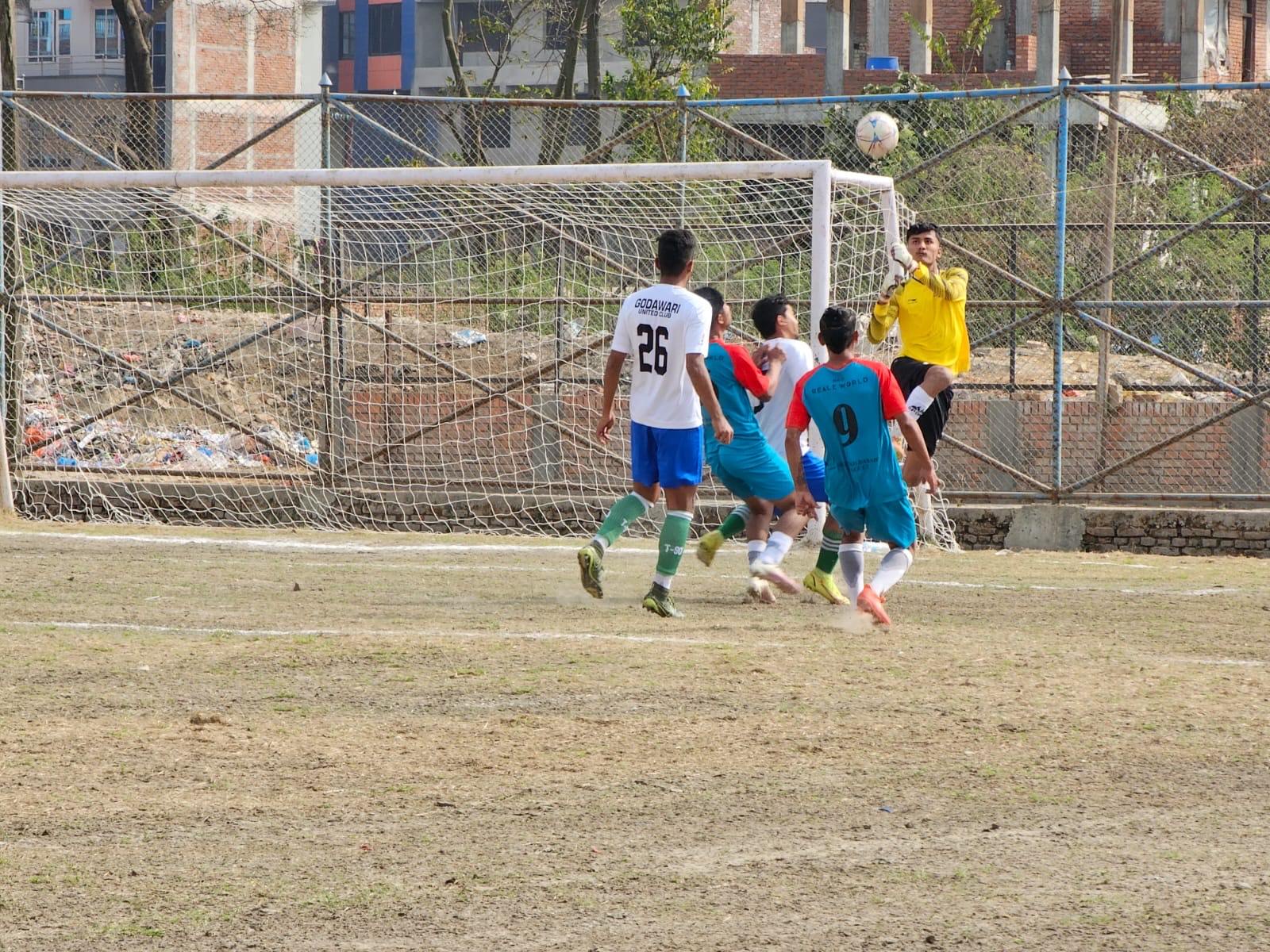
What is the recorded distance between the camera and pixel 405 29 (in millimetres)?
59719

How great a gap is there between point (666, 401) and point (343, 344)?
19.0 feet

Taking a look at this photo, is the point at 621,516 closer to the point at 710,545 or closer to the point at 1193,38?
the point at 710,545

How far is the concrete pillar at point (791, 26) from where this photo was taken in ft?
128

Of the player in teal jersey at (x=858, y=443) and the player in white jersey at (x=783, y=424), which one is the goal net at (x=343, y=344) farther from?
the player in teal jersey at (x=858, y=443)

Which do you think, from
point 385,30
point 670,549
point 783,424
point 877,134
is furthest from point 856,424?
point 385,30

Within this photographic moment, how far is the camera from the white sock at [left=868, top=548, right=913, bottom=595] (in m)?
7.58

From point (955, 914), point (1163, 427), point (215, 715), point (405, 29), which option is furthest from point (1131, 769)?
point (405, 29)

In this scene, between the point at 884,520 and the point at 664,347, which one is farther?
the point at 664,347

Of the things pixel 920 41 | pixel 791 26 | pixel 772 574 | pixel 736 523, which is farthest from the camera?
pixel 791 26

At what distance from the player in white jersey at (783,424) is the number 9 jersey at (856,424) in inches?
18.6

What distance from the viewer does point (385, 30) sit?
61094 millimetres

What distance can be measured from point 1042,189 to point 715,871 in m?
13.9

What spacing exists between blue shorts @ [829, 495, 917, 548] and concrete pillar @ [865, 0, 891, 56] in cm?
3087

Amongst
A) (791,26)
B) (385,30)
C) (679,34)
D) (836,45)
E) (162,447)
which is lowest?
(162,447)
